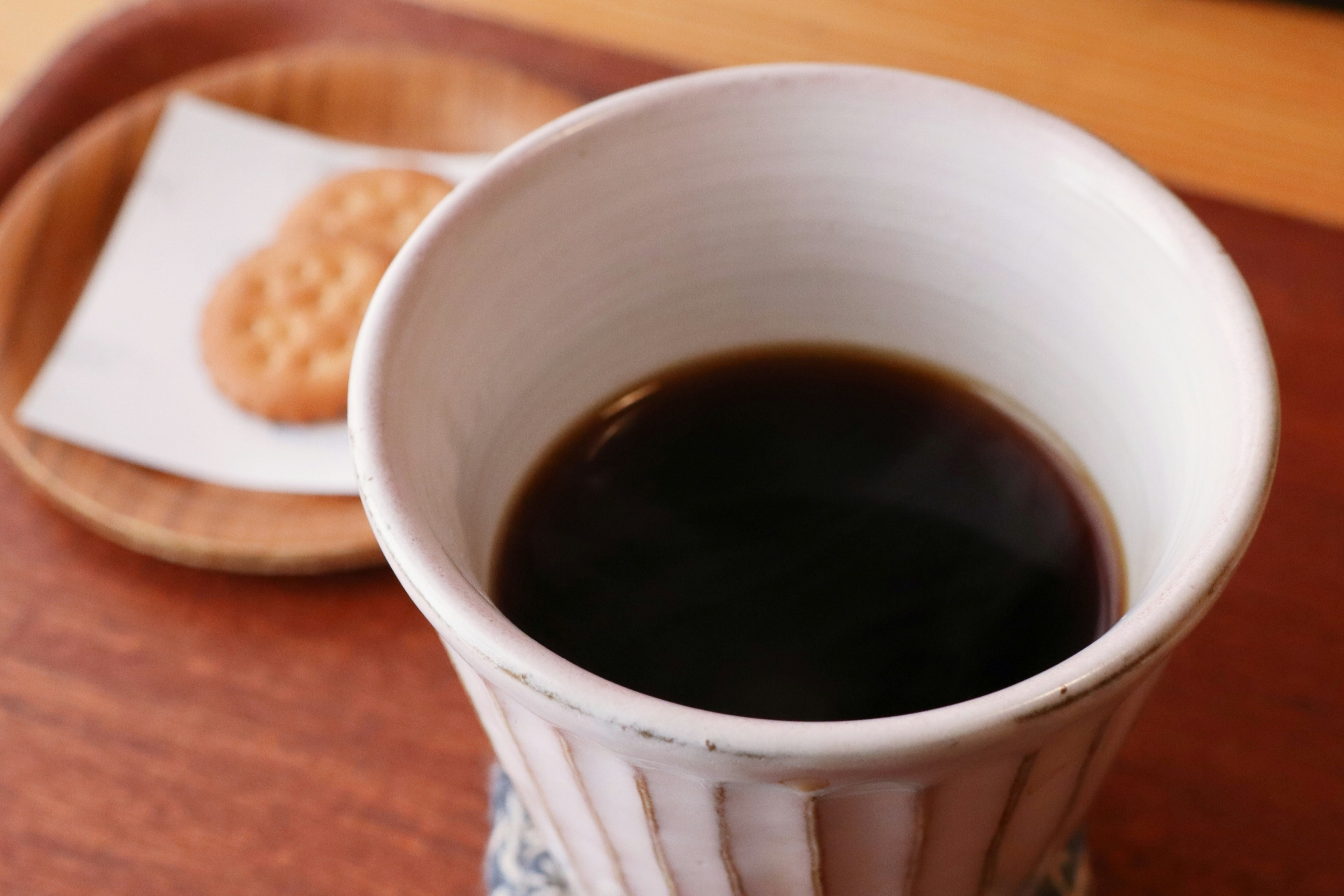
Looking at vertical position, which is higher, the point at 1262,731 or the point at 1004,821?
the point at 1004,821

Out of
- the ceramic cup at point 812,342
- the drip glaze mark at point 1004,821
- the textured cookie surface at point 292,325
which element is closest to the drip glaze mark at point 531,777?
the ceramic cup at point 812,342

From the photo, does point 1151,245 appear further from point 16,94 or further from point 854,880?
point 16,94

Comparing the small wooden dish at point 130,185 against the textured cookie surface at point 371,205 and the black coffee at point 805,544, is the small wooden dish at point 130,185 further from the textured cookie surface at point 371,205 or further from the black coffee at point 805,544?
the black coffee at point 805,544

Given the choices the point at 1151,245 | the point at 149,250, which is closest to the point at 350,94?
the point at 149,250

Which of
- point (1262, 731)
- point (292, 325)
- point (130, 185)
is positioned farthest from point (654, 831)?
point (130, 185)

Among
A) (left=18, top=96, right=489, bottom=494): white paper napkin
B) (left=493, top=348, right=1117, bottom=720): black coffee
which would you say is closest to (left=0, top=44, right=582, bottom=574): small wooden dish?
(left=18, top=96, right=489, bottom=494): white paper napkin

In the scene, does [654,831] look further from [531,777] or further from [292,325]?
[292,325]
